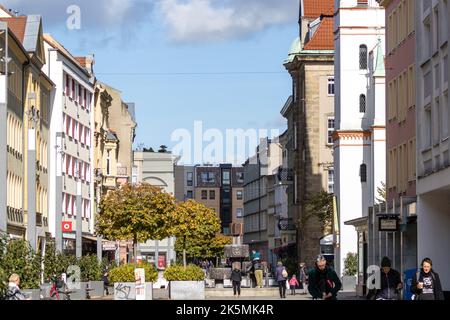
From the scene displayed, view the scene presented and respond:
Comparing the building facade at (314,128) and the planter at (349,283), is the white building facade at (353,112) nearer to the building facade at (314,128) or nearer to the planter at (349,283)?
the planter at (349,283)

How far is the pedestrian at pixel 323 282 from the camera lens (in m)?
22.8

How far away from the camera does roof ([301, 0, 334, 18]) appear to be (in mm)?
113875

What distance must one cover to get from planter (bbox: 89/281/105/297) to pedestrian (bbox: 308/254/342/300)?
36881mm

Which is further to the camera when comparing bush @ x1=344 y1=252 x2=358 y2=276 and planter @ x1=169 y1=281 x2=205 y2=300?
bush @ x1=344 y1=252 x2=358 y2=276

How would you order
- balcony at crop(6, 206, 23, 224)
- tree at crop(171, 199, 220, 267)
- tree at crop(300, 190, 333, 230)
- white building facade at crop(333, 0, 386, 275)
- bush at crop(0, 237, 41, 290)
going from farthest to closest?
tree at crop(171, 199, 220, 267) → tree at crop(300, 190, 333, 230) → white building facade at crop(333, 0, 386, 275) → balcony at crop(6, 206, 23, 224) → bush at crop(0, 237, 41, 290)

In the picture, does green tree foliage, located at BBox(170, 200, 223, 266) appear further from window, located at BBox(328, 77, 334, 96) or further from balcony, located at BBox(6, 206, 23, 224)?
balcony, located at BBox(6, 206, 23, 224)

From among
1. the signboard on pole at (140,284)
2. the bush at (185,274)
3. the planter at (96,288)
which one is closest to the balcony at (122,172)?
the planter at (96,288)

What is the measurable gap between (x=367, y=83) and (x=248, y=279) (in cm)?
1422

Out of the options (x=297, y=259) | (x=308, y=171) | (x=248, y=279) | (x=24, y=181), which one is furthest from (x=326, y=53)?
(x=24, y=181)

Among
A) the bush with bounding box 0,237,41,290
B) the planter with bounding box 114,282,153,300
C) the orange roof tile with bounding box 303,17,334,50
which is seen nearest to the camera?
the bush with bounding box 0,237,41,290

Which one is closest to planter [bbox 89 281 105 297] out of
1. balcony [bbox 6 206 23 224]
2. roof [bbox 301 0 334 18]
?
balcony [bbox 6 206 23 224]

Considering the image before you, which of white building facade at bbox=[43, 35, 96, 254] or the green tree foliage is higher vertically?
white building facade at bbox=[43, 35, 96, 254]

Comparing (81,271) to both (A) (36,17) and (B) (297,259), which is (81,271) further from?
(B) (297,259)

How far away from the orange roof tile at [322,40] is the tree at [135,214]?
90.5 feet
